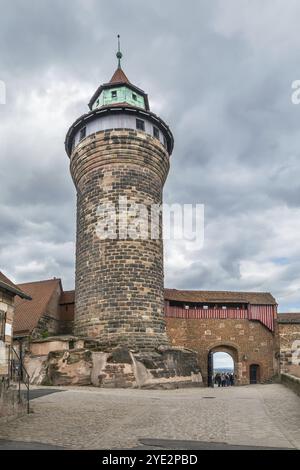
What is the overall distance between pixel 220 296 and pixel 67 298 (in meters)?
10.3

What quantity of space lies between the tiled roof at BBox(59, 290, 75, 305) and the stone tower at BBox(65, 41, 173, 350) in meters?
6.14

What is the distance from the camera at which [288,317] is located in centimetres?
3028

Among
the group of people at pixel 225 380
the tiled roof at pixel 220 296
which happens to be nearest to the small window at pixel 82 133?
the tiled roof at pixel 220 296

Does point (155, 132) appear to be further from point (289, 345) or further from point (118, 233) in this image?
point (289, 345)

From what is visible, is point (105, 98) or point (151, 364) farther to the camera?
point (105, 98)

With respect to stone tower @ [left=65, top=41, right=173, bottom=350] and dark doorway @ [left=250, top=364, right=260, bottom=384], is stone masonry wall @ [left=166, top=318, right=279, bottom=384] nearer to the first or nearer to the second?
dark doorway @ [left=250, top=364, right=260, bottom=384]

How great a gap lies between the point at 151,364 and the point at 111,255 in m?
4.80

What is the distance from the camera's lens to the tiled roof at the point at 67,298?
26.9 metres

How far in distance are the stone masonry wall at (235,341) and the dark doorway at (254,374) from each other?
0.97 ft

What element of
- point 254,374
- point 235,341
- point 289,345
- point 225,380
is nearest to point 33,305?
point 235,341

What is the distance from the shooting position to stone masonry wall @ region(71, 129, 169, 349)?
1919 centimetres

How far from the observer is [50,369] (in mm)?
17641
